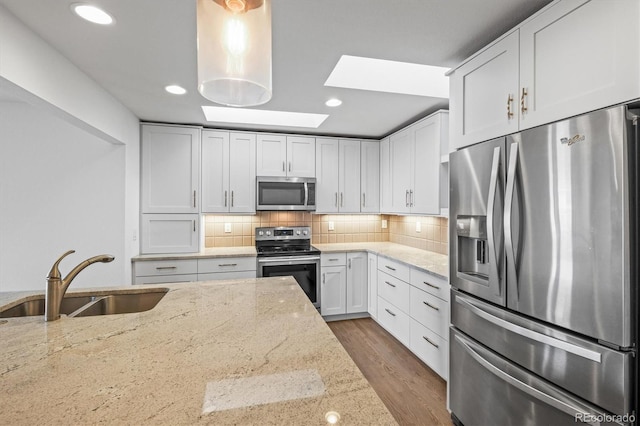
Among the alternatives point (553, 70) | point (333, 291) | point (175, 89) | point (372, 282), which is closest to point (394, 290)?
point (372, 282)

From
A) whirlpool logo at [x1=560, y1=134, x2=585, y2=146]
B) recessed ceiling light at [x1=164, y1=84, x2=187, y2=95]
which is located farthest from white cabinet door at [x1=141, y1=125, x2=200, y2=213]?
whirlpool logo at [x1=560, y1=134, x2=585, y2=146]

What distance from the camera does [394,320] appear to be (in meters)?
3.10

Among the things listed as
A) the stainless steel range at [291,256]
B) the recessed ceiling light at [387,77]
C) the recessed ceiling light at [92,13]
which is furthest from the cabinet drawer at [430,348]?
the recessed ceiling light at [92,13]

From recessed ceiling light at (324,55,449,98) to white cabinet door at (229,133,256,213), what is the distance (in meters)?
1.60

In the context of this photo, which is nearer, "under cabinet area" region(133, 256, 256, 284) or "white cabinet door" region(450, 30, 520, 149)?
"white cabinet door" region(450, 30, 520, 149)

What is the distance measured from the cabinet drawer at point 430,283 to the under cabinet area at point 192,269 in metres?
1.72

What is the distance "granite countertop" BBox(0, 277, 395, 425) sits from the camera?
0.70 meters

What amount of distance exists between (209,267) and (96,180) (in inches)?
52.9

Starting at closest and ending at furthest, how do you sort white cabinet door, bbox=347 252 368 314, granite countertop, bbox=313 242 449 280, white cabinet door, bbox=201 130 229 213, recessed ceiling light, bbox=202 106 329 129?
1. granite countertop, bbox=313 242 449 280
2. recessed ceiling light, bbox=202 106 329 129
3. white cabinet door, bbox=201 130 229 213
4. white cabinet door, bbox=347 252 368 314

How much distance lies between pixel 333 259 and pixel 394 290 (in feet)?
2.76

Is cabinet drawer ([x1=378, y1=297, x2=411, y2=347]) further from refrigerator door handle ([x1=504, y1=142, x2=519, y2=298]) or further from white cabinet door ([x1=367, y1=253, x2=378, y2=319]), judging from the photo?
refrigerator door handle ([x1=504, y1=142, x2=519, y2=298])

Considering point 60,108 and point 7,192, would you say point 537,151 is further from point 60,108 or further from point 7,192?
point 7,192

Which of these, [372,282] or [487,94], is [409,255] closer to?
[372,282]

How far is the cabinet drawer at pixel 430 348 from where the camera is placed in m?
2.32
